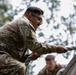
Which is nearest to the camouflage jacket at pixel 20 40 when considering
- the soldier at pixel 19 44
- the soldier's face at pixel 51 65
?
the soldier at pixel 19 44

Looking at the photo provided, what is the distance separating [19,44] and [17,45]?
0.03 meters

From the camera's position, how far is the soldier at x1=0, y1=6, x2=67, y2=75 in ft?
21.1

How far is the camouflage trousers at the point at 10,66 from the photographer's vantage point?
6410 millimetres

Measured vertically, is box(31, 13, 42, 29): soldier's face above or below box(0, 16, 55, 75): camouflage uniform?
above

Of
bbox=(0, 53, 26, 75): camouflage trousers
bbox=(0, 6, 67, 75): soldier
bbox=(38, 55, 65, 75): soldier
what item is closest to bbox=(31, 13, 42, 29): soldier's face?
bbox=(0, 6, 67, 75): soldier

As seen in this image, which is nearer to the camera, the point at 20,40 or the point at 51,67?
the point at 20,40

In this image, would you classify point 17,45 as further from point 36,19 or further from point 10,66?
point 36,19

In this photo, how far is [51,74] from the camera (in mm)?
10430

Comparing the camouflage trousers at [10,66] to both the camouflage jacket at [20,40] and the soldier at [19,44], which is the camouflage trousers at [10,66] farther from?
the camouflage jacket at [20,40]

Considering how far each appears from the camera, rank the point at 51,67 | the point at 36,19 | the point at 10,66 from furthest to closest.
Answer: the point at 51,67 → the point at 36,19 → the point at 10,66

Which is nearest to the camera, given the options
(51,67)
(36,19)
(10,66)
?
(10,66)

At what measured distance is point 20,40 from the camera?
6535 mm

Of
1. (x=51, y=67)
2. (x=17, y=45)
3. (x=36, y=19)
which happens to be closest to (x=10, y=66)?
(x=17, y=45)

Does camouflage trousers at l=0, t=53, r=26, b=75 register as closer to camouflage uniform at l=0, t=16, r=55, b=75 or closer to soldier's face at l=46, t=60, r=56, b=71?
camouflage uniform at l=0, t=16, r=55, b=75
